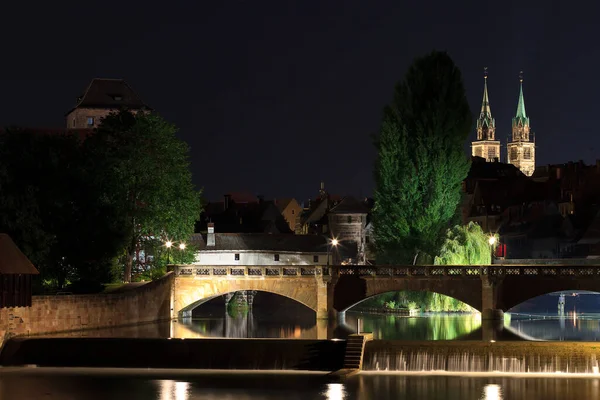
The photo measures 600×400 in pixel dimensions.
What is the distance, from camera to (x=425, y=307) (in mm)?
93188

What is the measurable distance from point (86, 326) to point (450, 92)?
3611 cm

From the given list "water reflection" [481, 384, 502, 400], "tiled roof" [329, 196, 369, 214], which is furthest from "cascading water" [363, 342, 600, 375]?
"tiled roof" [329, 196, 369, 214]

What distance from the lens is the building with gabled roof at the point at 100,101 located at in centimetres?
14538

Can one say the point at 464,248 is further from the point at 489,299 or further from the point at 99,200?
the point at 99,200

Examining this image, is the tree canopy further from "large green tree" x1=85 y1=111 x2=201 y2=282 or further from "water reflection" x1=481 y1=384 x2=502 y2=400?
"water reflection" x1=481 y1=384 x2=502 y2=400

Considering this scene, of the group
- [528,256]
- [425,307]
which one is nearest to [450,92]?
[425,307]

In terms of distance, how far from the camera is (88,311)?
75062 millimetres

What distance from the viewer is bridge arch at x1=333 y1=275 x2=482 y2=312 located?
85.9m

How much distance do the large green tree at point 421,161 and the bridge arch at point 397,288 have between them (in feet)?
26.8

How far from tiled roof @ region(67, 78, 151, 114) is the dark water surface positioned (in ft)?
290

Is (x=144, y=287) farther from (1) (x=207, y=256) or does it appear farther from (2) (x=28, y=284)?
(1) (x=207, y=256)

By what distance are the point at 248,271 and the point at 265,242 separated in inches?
1609

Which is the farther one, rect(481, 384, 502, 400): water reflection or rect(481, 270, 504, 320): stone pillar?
rect(481, 270, 504, 320): stone pillar

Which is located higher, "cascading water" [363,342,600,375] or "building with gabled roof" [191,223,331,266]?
"building with gabled roof" [191,223,331,266]
